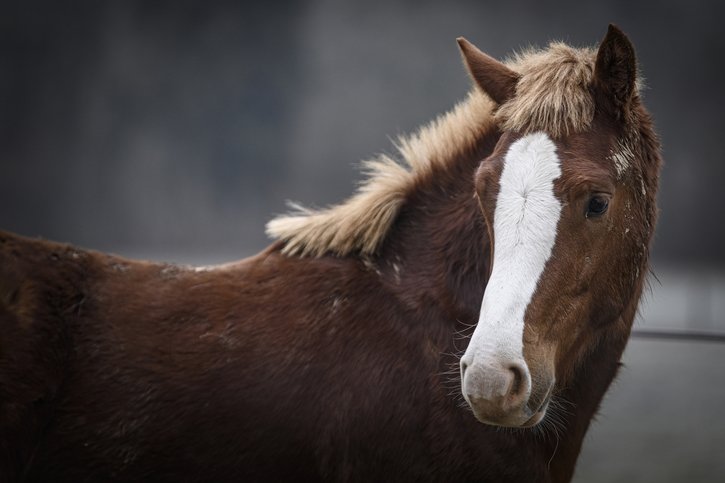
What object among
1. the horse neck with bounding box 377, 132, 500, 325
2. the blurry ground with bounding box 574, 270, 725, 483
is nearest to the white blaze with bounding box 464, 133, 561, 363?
the horse neck with bounding box 377, 132, 500, 325

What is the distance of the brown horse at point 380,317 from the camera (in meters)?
2.06

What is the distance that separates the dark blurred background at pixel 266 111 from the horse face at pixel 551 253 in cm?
332

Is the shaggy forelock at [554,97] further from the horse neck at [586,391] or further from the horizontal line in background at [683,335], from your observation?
the horizontal line in background at [683,335]

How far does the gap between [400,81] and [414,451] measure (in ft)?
16.5

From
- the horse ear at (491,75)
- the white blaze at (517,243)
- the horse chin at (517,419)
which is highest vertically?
the horse ear at (491,75)

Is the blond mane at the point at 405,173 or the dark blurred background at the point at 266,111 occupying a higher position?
the dark blurred background at the point at 266,111

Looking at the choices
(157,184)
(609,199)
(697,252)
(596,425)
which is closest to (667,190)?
(697,252)

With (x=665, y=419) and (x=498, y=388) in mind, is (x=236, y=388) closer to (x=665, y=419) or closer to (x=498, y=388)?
(x=498, y=388)

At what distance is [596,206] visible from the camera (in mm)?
2016

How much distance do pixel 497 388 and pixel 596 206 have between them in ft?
1.90

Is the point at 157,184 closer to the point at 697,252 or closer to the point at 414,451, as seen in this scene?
the point at 697,252

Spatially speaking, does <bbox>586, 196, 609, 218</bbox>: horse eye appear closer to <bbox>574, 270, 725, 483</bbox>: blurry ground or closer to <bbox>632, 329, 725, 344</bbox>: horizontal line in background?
<bbox>574, 270, 725, 483</bbox>: blurry ground

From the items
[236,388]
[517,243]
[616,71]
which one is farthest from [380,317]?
[616,71]

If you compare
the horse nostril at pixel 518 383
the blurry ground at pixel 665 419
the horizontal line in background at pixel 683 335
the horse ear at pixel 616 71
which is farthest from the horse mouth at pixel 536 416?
the horizontal line in background at pixel 683 335
